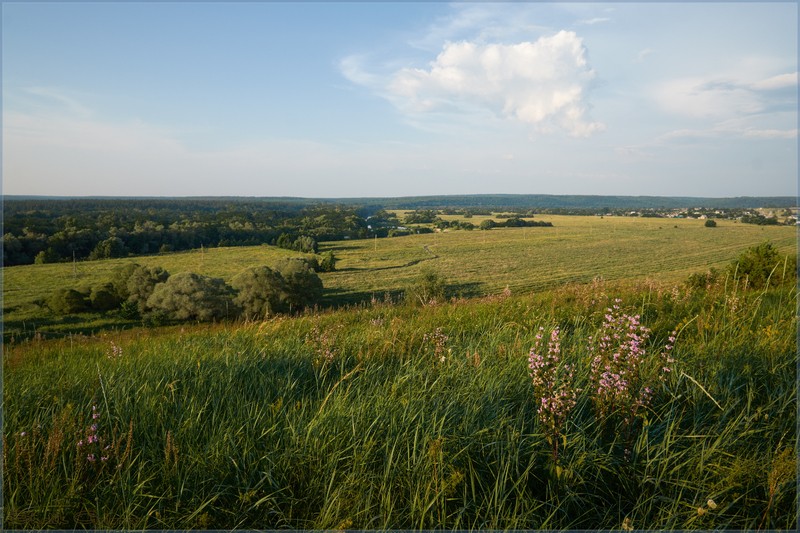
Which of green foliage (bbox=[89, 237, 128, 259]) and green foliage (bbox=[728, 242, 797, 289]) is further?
green foliage (bbox=[89, 237, 128, 259])

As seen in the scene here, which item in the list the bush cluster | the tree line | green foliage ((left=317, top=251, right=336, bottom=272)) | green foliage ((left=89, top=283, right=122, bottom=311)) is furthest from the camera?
green foliage ((left=317, top=251, right=336, bottom=272))

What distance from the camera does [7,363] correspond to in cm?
544

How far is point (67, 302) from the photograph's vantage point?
33.6m

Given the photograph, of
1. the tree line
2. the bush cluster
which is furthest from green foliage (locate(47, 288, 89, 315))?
the tree line

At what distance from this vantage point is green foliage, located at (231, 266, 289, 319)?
107 feet

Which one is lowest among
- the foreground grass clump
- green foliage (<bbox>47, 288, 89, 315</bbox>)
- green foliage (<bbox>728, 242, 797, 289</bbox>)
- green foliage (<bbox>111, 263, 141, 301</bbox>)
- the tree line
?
green foliage (<bbox>47, 288, 89, 315</bbox>)

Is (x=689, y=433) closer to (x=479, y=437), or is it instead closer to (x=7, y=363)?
(x=479, y=437)

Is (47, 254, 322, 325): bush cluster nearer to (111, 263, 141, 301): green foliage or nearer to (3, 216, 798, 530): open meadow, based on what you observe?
(111, 263, 141, 301): green foliage

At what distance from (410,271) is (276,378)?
53689 millimetres

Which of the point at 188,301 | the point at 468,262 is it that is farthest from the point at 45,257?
the point at 468,262

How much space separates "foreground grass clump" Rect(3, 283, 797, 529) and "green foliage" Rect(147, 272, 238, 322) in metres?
30.5

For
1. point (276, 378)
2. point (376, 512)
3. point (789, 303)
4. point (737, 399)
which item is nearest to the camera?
point (376, 512)

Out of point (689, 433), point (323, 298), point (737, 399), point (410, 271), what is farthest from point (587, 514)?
point (410, 271)

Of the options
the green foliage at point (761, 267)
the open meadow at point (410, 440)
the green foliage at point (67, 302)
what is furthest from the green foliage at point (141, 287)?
the green foliage at point (761, 267)
